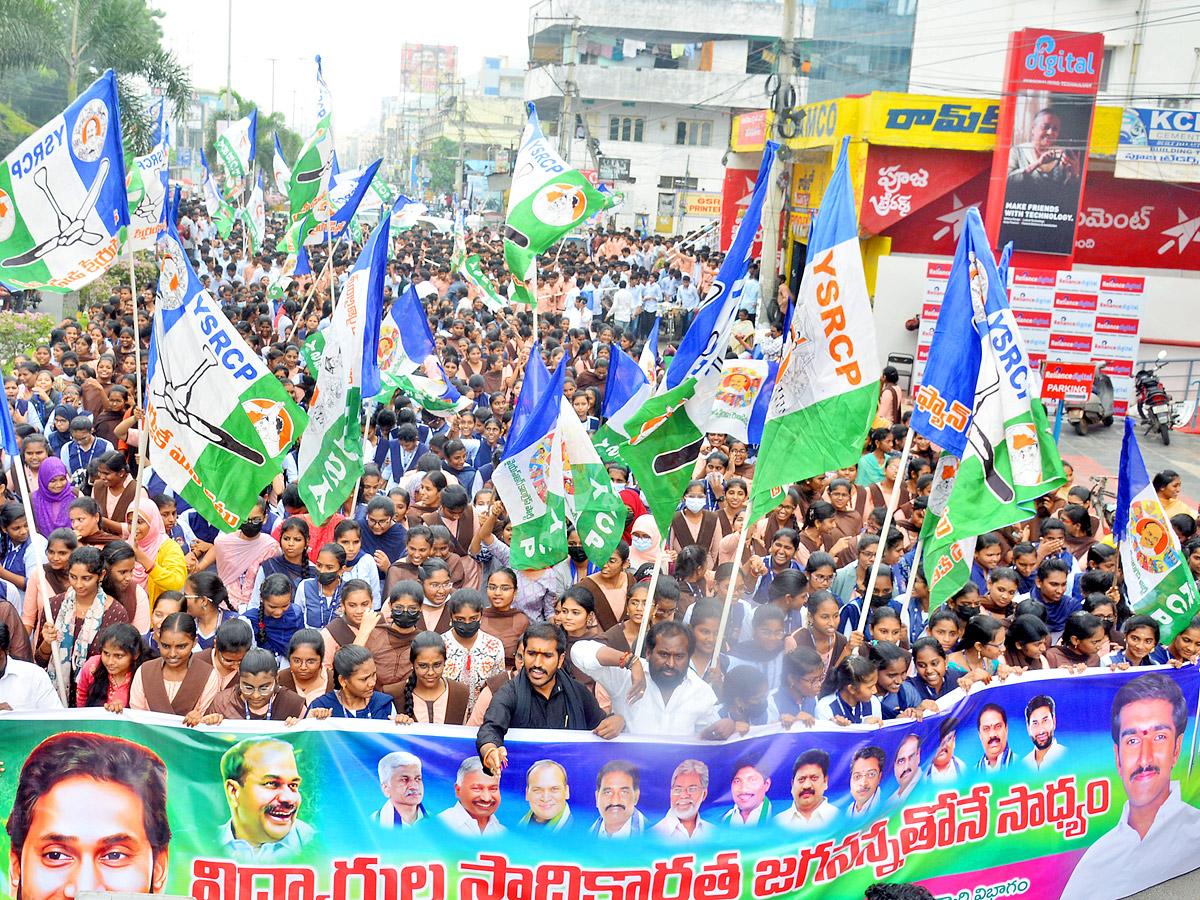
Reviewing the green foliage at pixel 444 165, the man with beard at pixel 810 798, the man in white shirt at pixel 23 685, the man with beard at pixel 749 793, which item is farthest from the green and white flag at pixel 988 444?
the green foliage at pixel 444 165

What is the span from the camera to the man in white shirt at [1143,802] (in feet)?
17.2

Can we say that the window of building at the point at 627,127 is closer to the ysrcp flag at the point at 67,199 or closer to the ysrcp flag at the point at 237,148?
the ysrcp flag at the point at 237,148

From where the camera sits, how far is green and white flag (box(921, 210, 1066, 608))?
568 cm

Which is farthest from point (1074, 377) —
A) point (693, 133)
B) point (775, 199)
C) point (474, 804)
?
point (693, 133)

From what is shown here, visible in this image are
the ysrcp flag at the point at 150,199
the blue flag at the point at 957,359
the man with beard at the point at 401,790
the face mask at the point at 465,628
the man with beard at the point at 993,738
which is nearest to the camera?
the man with beard at the point at 401,790

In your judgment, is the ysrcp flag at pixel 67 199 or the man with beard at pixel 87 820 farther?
the ysrcp flag at pixel 67 199

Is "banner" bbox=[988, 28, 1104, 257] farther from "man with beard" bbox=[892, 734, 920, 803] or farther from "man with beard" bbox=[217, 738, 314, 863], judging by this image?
"man with beard" bbox=[217, 738, 314, 863]

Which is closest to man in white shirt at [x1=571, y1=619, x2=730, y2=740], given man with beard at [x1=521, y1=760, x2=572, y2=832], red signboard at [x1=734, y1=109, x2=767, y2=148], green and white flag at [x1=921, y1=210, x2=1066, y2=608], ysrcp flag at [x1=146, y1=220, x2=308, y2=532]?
man with beard at [x1=521, y1=760, x2=572, y2=832]

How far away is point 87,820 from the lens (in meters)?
4.32

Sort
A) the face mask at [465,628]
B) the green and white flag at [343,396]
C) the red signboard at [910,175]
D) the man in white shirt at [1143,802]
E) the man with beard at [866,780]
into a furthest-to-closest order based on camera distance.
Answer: the red signboard at [910,175] → the green and white flag at [343,396] → the face mask at [465,628] → the man in white shirt at [1143,802] → the man with beard at [866,780]

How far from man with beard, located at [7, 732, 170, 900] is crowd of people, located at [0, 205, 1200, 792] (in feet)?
0.69

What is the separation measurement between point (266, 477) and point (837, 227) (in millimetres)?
3037

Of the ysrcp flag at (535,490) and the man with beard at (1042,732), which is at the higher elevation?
the ysrcp flag at (535,490)

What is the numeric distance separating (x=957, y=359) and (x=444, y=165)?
74546 mm
